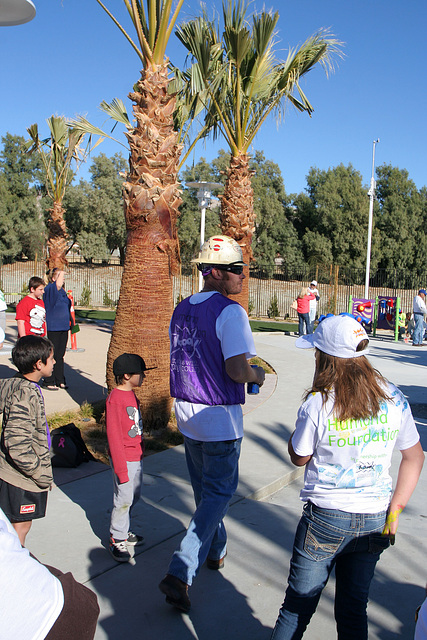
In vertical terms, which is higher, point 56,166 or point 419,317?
point 56,166

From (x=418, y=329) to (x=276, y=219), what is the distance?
2768cm

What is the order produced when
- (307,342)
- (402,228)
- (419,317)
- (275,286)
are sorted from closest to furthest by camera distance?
(307,342)
(419,317)
(275,286)
(402,228)

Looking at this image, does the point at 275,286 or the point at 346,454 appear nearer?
the point at 346,454

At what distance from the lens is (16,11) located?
270 cm

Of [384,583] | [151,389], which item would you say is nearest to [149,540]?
[384,583]

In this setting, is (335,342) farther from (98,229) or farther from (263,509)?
(98,229)

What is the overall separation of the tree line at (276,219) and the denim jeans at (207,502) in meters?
34.9

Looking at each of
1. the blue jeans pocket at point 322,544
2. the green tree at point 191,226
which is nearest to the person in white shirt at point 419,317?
the blue jeans pocket at point 322,544

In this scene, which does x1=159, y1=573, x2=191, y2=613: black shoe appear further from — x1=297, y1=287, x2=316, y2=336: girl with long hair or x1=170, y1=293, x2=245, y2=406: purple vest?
x1=297, y1=287, x2=316, y2=336: girl with long hair

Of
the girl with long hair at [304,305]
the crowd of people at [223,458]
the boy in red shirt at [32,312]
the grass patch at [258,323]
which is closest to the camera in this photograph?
the crowd of people at [223,458]

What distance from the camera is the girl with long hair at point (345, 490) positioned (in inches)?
87.0

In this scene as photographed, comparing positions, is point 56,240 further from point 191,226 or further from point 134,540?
point 191,226

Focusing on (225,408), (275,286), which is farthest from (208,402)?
(275,286)

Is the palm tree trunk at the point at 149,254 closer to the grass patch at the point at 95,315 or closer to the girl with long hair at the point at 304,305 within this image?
the girl with long hair at the point at 304,305
